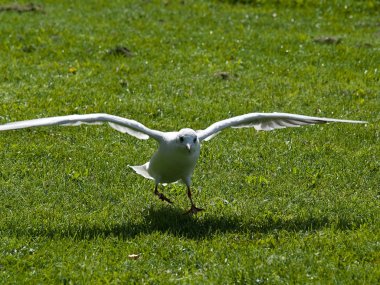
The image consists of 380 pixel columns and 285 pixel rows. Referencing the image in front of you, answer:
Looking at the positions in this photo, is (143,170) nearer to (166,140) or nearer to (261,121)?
(166,140)

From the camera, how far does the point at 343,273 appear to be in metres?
6.81

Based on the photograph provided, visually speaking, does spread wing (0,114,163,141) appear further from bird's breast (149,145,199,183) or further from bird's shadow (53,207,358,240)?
bird's shadow (53,207,358,240)

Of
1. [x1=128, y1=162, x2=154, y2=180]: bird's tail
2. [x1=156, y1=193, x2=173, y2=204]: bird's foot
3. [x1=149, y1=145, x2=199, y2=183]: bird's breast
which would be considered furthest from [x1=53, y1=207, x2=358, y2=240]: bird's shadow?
[x1=128, y1=162, x2=154, y2=180]: bird's tail

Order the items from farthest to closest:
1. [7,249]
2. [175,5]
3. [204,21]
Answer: [175,5], [204,21], [7,249]

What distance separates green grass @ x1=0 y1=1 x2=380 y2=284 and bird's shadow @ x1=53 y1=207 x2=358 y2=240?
0.08 feet

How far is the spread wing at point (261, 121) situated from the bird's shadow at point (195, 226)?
85 cm

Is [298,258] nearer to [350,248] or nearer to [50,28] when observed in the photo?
[350,248]

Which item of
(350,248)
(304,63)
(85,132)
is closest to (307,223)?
(350,248)

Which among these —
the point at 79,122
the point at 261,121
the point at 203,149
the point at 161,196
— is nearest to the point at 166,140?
the point at 161,196

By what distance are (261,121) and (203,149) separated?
4.51ft

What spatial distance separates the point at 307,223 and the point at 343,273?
1.35m

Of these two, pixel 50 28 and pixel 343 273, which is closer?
pixel 343 273

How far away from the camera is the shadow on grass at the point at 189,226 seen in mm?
7746

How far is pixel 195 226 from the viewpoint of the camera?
802cm
